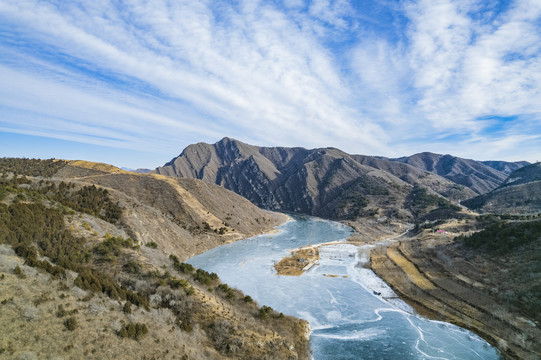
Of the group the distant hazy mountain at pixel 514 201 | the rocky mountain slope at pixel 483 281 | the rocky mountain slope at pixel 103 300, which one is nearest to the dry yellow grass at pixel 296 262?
the rocky mountain slope at pixel 483 281

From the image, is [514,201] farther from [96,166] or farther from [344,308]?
[96,166]

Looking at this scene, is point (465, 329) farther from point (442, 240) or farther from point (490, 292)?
point (442, 240)

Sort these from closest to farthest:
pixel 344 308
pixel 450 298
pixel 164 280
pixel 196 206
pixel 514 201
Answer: pixel 164 280, pixel 344 308, pixel 450 298, pixel 196 206, pixel 514 201

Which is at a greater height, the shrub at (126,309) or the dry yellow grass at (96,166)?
the dry yellow grass at (96,166)

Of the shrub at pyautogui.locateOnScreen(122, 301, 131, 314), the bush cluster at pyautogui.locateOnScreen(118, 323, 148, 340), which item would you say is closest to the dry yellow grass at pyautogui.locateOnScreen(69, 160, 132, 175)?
the shrub at pyautogui.locateOnScreen(122, 301, 131, 314)

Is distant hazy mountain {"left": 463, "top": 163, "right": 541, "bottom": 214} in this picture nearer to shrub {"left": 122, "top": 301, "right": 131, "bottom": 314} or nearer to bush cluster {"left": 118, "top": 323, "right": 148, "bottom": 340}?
bush cluster {"left": 118, "top": 323, "right": 148, "bottom": 340}

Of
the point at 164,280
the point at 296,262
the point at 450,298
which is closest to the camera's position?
→ the point at 164,280

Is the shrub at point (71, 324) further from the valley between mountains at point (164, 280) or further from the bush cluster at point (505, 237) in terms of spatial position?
the bush cluster at point (505, 237)

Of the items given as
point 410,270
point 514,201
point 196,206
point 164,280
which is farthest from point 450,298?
point 514,201

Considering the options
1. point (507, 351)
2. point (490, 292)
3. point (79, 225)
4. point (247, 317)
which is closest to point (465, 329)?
point (507, 351)
